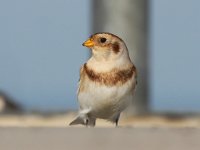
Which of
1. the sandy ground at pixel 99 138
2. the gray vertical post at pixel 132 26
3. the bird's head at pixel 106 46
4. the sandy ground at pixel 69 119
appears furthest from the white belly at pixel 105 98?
the gray vertical post at pixel 132 26

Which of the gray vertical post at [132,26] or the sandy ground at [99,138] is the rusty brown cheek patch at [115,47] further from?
the gray vertical post at [132,26]

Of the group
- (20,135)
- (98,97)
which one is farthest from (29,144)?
(98,97)

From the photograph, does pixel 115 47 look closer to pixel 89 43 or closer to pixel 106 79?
pixel 89 43

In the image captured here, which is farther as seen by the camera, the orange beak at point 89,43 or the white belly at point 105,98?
the orange beak at point 89,43

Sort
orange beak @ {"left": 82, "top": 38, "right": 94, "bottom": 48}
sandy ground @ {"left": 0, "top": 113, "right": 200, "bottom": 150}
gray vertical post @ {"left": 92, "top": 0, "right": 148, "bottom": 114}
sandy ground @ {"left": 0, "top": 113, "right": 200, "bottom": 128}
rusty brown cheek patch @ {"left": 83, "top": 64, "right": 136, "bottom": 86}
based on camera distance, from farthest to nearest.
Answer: gray vertical post @ {"left": 92, "top": 0, "right": 148, "bottom": 114}, sandy ground @ {"left": 0, "top": 113, "right": 200, "bottom": 128}, orange beak @ {"left": 82, "top": 38, "right": 94, "bottom": 48}, rusty brown cheek patch @ {"left": 83, "top": 64, "right": 136, "bottom": 86}, sandy ground @ {"left": 0, "top": 113, "right": 200, "bottom": 150}

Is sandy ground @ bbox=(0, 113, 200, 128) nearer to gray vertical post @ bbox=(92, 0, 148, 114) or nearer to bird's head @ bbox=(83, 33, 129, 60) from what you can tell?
gray vertical post @ bbox=(92, 0, 148, 114)

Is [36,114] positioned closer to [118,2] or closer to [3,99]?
[3,99]

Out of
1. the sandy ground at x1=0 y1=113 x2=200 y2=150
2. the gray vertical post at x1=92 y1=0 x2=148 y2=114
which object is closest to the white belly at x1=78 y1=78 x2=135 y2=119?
the sandy ground at x1=0 y1=113 x2=200 y2=150
